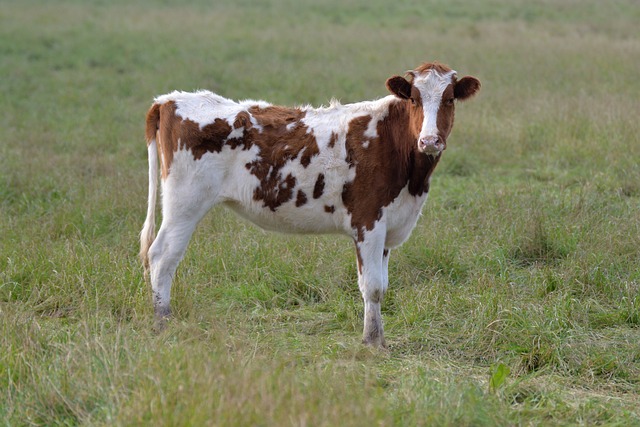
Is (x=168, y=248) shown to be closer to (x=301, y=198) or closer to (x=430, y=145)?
(x=301, y=198)

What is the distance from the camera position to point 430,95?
18.4ft

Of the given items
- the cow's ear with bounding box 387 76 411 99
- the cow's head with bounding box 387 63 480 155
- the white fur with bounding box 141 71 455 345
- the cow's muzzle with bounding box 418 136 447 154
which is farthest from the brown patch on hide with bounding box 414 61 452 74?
the cow's muzzle with bounding box 418 136 447 154

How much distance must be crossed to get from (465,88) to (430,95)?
1.14ft

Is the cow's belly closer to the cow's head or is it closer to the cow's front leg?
the cow's front leg

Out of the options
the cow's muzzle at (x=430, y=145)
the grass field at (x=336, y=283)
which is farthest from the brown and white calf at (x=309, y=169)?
the grass field at (x=336, y=283)

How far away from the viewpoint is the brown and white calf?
5.81 meters

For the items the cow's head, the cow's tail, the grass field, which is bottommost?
the grass field

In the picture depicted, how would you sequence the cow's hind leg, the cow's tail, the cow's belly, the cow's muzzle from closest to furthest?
1. the cow's muzzle
2. the cow's belly
3. the cow's hind leg
4. the cow's tail

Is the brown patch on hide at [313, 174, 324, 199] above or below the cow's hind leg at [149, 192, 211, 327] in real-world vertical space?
above

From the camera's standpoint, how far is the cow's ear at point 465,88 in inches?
228

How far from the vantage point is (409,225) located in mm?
6008

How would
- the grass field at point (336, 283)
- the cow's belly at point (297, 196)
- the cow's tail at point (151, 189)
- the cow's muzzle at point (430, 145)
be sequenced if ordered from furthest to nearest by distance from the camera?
the cow's tail at point (151, 189) → the cow's belly at point (297, 196) → the cow's muzzle at point (430, 145) → the grass field at point (336, 283)

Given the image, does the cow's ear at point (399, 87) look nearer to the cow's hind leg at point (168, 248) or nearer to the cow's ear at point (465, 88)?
the cow's ear at point (465, 88)

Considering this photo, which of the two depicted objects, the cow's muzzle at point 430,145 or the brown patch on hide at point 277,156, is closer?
the cow's muzzle at point 430,145
